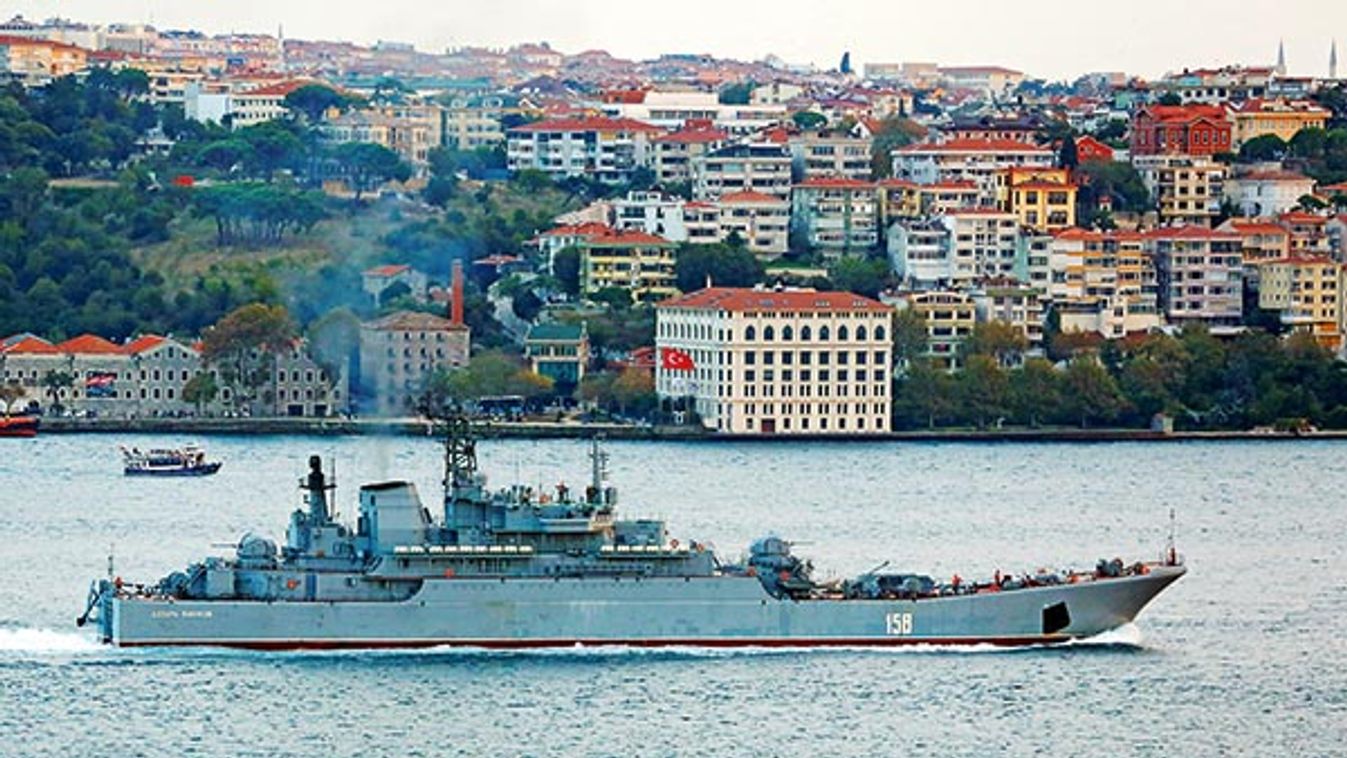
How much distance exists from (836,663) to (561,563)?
2.75 meters

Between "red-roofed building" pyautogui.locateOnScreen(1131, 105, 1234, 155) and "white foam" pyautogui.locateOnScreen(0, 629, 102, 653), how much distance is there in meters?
56.0

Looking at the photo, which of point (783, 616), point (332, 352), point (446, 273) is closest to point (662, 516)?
point (783, 616)

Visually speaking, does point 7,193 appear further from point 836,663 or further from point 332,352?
point 836,663

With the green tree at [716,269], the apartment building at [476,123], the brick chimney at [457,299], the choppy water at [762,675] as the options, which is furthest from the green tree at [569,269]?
the choppy water at [762,675]

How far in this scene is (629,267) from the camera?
8056 cm

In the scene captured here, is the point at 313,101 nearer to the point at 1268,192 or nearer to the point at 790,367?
the point at 1268,192

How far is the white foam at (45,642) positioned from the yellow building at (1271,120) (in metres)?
61.7

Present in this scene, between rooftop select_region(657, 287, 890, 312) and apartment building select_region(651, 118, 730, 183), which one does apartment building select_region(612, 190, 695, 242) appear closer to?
apartment building select_region(651, 118, 730, 183)

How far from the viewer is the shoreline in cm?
6919

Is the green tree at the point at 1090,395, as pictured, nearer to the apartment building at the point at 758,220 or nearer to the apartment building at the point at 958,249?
the apartment building at the point at 958,249

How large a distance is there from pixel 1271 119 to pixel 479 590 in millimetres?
63466

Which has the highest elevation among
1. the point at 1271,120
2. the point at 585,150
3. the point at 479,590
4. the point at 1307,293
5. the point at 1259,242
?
the point at 1271,120

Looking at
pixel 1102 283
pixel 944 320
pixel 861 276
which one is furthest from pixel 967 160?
pixel 944 320

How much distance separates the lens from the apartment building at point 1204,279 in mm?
81562
